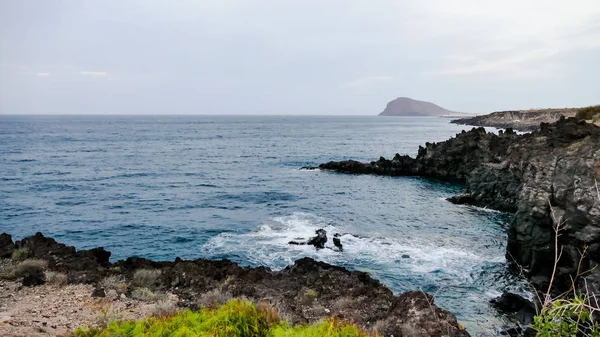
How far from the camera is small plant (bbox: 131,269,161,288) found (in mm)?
16331

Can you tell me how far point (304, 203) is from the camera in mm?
40688

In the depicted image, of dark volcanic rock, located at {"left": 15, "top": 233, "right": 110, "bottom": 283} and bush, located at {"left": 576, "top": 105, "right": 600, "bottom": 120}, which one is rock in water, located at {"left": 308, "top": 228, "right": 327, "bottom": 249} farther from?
bush, located at {"left": 576, "top": 105, "right": 600, "bottom": 120}

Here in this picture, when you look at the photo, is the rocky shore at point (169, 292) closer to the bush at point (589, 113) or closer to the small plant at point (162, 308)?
the small plant at point (162, 308)

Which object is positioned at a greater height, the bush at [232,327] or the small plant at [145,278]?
the bush at [232,327]

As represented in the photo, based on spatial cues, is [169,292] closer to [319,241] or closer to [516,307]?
[319,241]

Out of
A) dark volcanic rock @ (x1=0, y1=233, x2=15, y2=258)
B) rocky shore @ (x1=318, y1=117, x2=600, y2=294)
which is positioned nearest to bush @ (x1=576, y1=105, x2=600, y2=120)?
rocky shore @ (x1=318, y1=117, x2=600, y2=294)

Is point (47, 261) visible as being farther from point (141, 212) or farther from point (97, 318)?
point (141, 212)

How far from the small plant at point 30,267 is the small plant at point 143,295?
16.4 ft

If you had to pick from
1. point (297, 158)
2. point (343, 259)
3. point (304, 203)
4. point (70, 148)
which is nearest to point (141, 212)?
point (304, 203)

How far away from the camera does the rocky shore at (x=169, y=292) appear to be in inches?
496

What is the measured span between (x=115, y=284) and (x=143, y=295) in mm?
2034

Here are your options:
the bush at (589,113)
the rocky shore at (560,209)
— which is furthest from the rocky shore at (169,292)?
the bush at (589,113)

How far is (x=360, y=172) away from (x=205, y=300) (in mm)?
47529

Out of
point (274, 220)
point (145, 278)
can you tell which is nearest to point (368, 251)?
point (274, 220)
